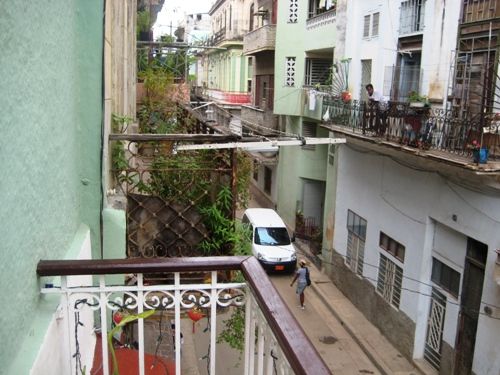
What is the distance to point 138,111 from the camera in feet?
47.9

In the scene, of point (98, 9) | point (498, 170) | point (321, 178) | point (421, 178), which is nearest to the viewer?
point (98, 9)

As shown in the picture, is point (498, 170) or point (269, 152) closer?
point (498, 170)

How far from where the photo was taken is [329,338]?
12.8m

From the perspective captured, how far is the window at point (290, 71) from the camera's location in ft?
68.8

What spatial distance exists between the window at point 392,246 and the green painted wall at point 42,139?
8.86m

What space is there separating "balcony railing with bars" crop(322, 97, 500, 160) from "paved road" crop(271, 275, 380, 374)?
3.82 meters

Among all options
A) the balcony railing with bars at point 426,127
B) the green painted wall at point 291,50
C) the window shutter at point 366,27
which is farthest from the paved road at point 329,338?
the green painted wall at point 291,50

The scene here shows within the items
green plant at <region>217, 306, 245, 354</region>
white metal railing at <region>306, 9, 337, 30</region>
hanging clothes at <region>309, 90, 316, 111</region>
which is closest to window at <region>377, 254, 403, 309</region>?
green plant at <region>217, 306, 245, 354</region>

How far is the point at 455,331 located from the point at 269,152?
1580 cm

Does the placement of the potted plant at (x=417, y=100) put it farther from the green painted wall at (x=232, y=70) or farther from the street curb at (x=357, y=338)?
the green painted wall at (x=232, y=70)

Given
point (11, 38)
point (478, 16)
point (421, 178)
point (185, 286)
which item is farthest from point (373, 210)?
point (11, 38)

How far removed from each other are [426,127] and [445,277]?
9.43ft

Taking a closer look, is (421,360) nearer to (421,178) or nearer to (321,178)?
(421,178)

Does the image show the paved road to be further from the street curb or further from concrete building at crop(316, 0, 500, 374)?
concrete building at crop(316, 0, 500, 374)
